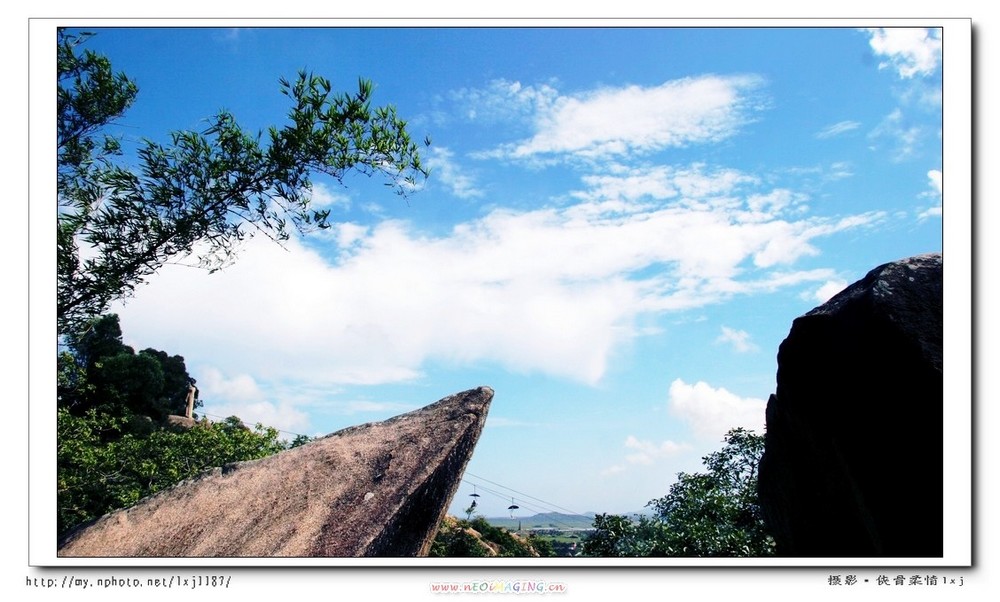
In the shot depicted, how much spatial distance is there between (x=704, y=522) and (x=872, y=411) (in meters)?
4.54

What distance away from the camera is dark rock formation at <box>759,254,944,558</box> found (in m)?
4.16

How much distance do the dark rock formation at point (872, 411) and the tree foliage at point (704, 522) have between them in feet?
9.58

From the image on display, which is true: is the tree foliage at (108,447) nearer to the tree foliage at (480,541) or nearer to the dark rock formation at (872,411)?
the tree foliage at (480,541)

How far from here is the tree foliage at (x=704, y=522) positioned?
25.9 ft

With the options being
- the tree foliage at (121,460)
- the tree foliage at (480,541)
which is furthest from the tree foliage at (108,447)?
the tree foliage at (480,541)

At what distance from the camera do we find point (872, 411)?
14.3 feet

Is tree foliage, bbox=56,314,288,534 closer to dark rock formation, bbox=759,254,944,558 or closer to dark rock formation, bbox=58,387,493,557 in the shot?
dark rock formation, bbox=58,387,493,557

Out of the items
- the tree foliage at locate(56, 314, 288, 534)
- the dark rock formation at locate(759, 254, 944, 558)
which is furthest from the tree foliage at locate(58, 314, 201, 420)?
the dark rock formation at locate(759, 254, 944, 558)

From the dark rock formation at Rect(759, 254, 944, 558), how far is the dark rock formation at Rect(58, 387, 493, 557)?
270 centimetres

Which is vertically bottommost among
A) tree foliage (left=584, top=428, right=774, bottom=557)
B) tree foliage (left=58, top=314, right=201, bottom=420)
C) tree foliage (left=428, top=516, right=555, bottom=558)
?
tree foliage (left=428, top=516, right=555, bottom=558)

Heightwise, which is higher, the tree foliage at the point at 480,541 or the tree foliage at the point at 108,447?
the tree foliage at the point at 108,447

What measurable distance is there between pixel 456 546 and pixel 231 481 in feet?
24.7

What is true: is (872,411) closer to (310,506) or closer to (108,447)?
(310,506)

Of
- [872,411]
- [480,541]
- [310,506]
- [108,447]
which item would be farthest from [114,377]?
[872,411]
